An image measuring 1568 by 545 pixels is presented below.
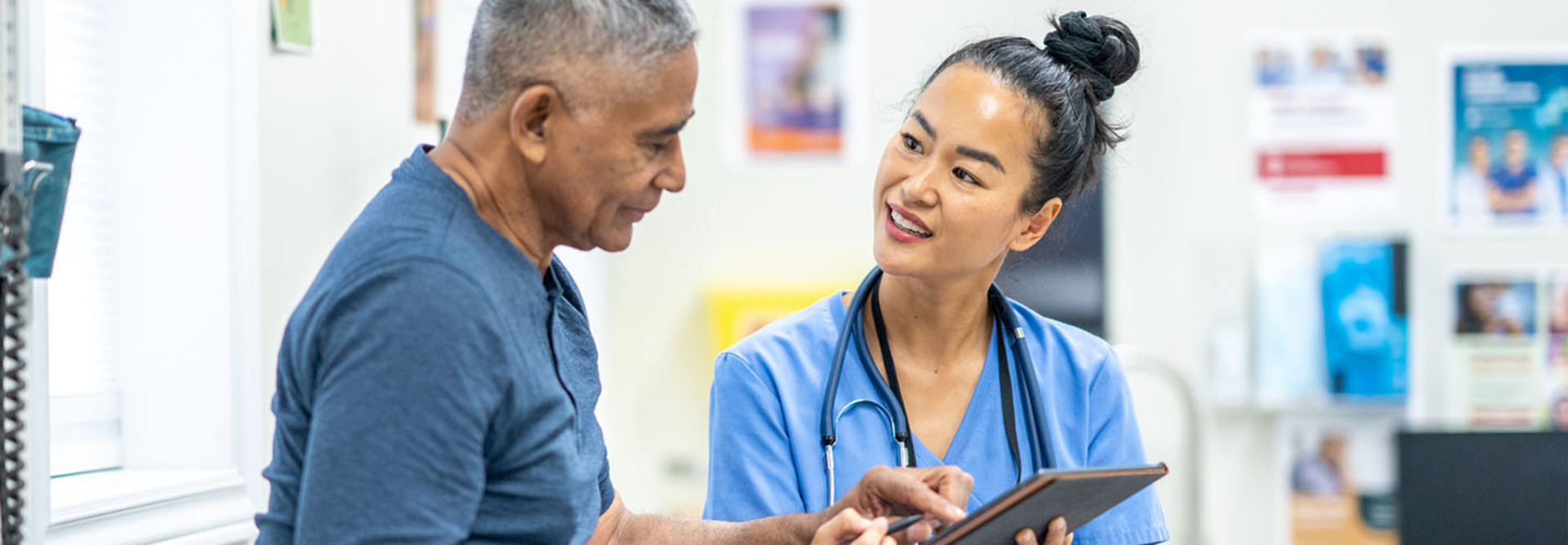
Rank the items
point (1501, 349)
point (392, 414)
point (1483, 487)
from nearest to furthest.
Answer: point (392, 414) < point (1483, 487) < point (1501, 349)

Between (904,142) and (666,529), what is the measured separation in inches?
20.0

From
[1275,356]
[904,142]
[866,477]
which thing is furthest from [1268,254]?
[866,477]

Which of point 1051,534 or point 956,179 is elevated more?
point 956,179

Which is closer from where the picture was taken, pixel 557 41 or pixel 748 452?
pixel 557 41

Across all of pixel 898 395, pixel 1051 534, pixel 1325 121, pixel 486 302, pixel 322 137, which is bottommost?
pixel 1051 534

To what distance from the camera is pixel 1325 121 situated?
2.87 meters

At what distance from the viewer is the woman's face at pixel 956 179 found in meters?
1.47

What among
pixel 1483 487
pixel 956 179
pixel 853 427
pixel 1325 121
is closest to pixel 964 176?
pixel 956 179

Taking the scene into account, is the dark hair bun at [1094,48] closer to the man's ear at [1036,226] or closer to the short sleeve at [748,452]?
the man's ear at [1036,226]

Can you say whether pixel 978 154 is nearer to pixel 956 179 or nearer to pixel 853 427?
pixel 956 179

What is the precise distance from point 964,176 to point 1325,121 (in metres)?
1.67

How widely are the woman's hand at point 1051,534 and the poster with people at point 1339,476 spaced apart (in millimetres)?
1754

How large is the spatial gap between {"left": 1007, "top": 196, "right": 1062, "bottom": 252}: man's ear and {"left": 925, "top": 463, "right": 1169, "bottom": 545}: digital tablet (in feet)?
1.31

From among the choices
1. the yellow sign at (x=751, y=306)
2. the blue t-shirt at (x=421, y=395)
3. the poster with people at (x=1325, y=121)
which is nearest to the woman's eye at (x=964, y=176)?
the blue t-shirt at (x=421, y=395)
